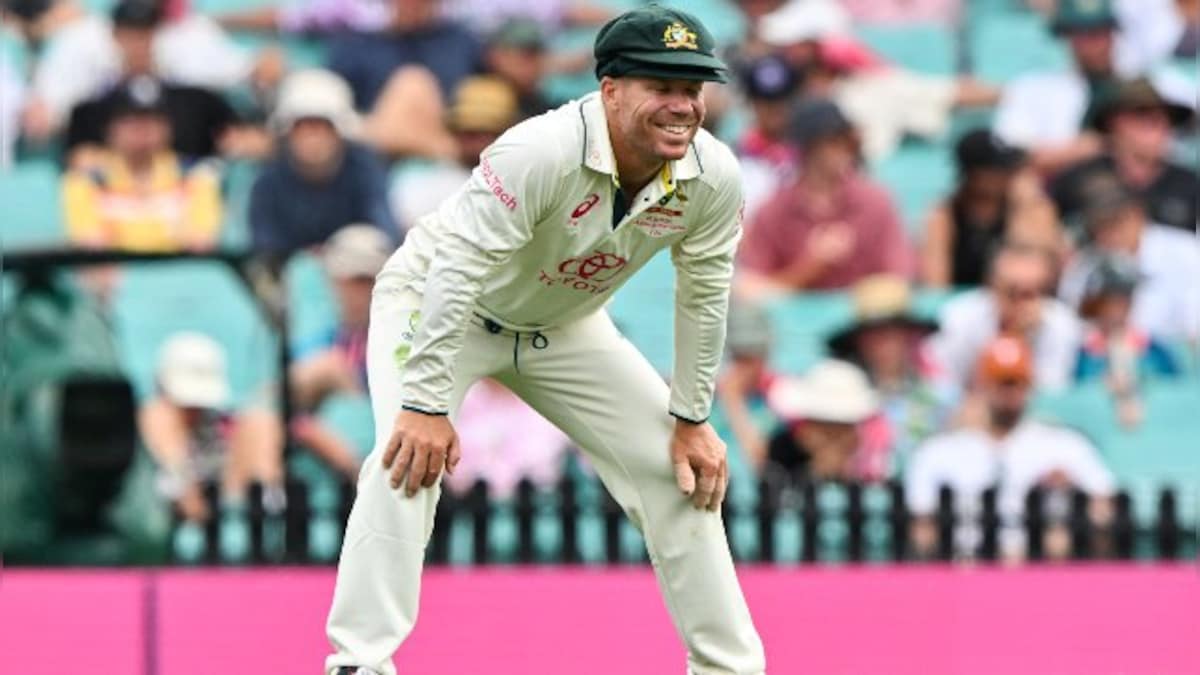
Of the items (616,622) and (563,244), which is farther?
(616,622)

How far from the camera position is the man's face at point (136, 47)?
11062mm

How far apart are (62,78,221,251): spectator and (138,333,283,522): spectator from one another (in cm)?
77

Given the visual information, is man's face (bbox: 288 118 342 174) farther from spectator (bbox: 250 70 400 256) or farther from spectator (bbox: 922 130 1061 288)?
spectator (bbox: 922 130 1061 288)

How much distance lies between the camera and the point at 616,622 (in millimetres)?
7227

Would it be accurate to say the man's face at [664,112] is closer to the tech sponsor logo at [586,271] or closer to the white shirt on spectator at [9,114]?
the tech sponsor logo at [586,271]

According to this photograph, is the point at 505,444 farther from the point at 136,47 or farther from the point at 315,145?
the point at 136,47

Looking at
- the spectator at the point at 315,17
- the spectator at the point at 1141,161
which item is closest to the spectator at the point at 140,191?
the spectator at the point at 315,17

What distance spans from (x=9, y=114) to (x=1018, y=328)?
4.34 metres

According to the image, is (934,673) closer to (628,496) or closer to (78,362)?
(628,496)

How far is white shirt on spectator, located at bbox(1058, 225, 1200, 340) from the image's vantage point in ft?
34.8

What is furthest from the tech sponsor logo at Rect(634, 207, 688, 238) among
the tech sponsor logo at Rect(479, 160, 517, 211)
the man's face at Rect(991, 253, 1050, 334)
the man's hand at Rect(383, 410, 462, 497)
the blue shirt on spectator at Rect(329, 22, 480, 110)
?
the blue shirt on spectator at Rect(329, 22, 480, 110)

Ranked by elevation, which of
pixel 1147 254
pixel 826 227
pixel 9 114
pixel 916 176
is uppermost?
pixel 9 114

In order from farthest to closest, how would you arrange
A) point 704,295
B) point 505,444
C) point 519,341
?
1. point 505,444
2. point 519,341
3. point 704,295

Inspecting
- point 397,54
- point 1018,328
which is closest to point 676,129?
point 1018,328
